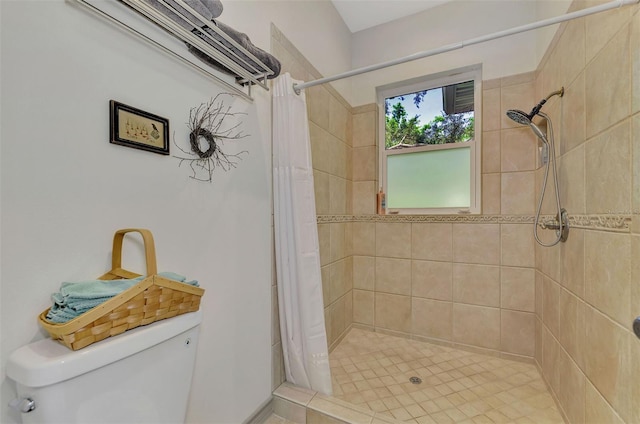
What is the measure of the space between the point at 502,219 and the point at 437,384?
120cm

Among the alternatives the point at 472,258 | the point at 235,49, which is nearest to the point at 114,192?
the point at 235,49

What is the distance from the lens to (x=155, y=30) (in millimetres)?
906

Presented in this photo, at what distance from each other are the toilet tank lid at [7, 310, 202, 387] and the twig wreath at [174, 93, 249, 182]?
581 mm

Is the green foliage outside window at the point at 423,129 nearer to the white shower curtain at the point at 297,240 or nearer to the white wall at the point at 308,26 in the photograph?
the white wall at the point at 308,26

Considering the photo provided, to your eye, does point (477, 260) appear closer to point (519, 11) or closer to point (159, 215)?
point (519, 11)

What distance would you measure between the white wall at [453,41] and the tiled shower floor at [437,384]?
206cm

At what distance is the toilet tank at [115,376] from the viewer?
0.55m

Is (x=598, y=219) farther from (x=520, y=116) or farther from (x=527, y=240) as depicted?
(x=527, y=240)

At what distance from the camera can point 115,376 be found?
0.64 m

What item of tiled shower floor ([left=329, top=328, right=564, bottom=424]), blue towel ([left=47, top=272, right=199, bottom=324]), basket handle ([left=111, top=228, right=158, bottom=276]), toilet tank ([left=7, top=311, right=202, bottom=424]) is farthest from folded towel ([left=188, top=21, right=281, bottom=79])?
tiled shower floor ([left=329, top=328, right=564, bottom=424])

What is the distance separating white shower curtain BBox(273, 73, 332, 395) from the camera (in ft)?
4.66

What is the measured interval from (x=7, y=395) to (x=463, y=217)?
2.33 meters

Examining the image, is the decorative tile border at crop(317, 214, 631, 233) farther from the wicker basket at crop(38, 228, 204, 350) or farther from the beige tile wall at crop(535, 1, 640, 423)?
the wicker basket at crop(38, 228, 204, 350)

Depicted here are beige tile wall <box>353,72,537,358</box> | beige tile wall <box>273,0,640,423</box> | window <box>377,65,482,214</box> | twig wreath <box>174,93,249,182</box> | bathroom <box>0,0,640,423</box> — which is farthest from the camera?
window <box>377,65,482,214</box>
